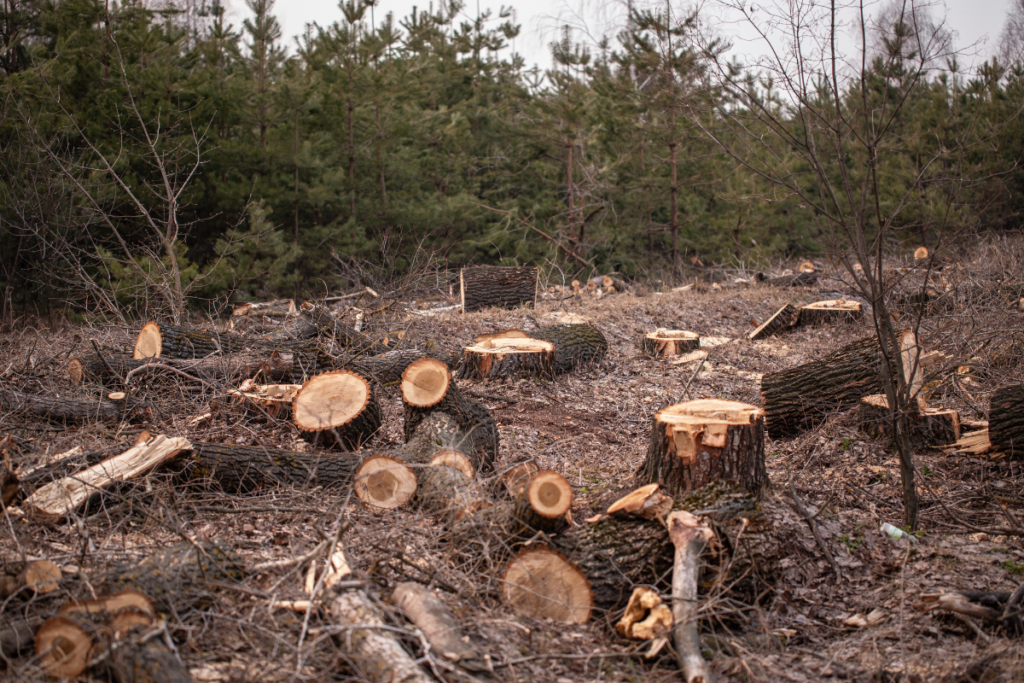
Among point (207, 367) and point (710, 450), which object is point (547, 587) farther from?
point (207, 367)

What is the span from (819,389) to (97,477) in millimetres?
4790

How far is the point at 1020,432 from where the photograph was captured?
3861 mm

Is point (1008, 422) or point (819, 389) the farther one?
point (819, 389)

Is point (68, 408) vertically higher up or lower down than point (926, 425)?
higher up

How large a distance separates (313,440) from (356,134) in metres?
12.1

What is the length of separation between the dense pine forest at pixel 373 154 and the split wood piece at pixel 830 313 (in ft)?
4.40

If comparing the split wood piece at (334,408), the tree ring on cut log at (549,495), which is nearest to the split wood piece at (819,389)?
the tree ring on cut log at (549,495)

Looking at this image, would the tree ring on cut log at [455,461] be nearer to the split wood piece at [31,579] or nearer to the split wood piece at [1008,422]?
the split wood piece at [31,579]

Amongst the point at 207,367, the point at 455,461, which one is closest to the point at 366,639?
the point at 455,461

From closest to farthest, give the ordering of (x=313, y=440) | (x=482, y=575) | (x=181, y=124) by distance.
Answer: (x=482, y=575), (x=313, y=440), (x=181, y=124)

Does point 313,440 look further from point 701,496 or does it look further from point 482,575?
point 701,496

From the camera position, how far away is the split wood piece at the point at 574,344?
290 inches

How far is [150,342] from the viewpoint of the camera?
626cm

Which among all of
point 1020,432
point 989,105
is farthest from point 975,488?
point 989,105
